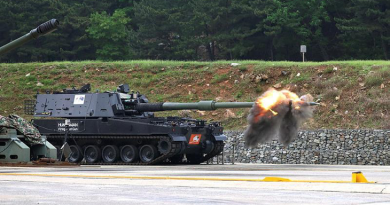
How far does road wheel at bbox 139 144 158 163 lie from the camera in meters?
30.5

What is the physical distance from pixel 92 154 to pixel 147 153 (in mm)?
2773

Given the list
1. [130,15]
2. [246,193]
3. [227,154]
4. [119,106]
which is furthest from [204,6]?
[246,193]

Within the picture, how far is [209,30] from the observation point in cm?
6719

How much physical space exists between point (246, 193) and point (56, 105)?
21591 mm

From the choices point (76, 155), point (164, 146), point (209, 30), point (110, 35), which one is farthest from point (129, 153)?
point (110, 35)

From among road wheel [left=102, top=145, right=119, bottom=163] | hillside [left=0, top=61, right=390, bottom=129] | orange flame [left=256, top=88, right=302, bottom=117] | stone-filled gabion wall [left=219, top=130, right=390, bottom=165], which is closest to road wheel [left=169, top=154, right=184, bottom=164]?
road wheel [left=102, top=145, right=119, bottom=163]

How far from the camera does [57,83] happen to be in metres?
51.7

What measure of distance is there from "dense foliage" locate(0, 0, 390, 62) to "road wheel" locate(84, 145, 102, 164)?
3166cm

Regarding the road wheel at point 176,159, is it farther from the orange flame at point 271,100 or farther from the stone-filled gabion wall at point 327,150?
the orange flame at point 271,100

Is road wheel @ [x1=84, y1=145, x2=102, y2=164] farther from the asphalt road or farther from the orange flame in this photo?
the asphalt road

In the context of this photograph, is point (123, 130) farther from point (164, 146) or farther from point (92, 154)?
point (92, 154)

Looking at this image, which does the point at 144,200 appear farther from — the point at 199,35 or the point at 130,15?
the point at 130,15

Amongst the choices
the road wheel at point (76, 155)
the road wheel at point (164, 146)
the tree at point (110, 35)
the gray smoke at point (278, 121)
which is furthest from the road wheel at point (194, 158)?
the tree at point (110, 35)

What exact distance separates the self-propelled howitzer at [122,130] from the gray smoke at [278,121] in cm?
759
